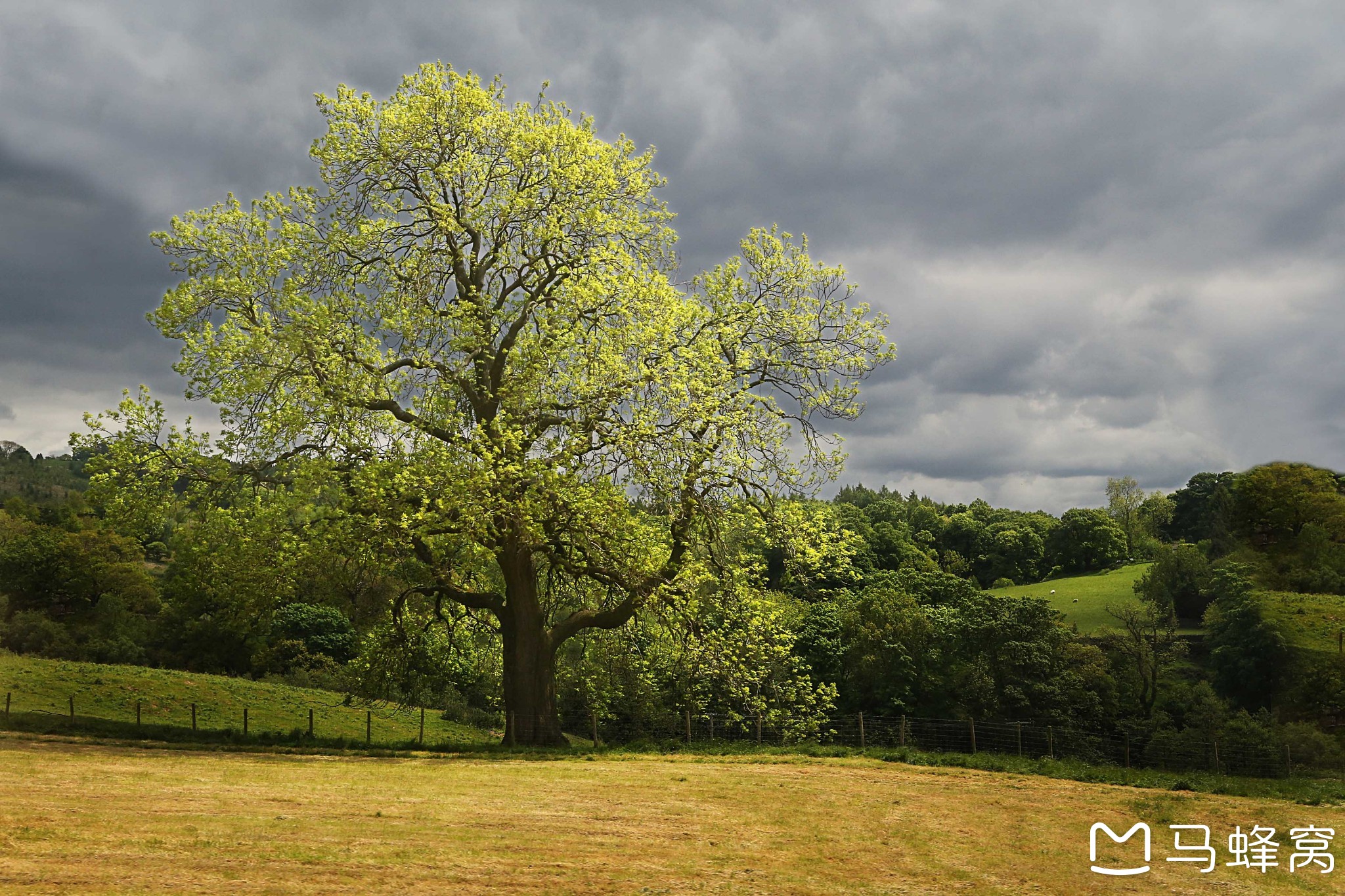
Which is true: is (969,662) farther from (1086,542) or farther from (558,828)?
(1086,542)

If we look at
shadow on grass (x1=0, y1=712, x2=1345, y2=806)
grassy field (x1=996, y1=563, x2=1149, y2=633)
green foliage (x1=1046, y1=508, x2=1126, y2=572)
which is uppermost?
green foliage (x1=1046, y1=508, x2=1126, y2=572)

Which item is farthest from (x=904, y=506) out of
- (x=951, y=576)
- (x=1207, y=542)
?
(x=951, y=576)

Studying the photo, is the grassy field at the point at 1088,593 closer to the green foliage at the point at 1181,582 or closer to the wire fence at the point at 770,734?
the green foliage at the point at 1181,582

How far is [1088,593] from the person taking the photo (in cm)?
9794

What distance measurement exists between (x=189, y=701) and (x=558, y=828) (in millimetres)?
36489

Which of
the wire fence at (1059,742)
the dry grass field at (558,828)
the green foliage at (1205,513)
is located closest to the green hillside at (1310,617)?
the wire fence at (1059,742)

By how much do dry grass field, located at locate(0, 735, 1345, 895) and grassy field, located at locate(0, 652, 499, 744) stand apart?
20.1 meters

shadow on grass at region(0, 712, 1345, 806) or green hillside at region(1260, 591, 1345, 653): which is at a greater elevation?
green hillside at region(1260, 591, 1345, 653)

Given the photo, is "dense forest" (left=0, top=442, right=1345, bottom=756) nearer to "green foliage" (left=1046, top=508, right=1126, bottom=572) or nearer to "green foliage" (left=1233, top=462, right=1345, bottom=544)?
"green foliage" (left=1233, top=462, right=1345, bottom=544)

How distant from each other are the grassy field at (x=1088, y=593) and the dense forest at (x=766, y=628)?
17.5 ft

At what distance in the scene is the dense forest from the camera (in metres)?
25.1

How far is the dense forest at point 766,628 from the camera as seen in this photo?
82.2ft

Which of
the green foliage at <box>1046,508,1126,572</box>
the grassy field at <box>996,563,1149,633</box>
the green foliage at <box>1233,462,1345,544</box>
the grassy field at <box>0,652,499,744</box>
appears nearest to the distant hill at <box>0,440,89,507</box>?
the grassy field at <box>0,652,499,744</box>

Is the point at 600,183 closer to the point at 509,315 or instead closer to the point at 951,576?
the point at 509,315
